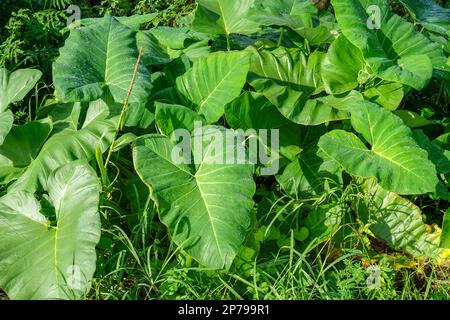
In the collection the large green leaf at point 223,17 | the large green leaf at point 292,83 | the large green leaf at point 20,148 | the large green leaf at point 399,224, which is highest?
the large green leaf at point 223,17

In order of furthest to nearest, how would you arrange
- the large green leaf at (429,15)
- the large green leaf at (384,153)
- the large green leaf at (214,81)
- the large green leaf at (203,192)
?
the large green leaf at (429,15), the large green leaf at (214,81), the large green leaf at (384,153), the large green leaf at (203,192)

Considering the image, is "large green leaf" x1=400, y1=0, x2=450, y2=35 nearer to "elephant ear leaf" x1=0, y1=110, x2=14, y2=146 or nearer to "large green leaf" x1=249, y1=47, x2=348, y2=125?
"large green leaf" x1=249, y1=47, x2=348, y2=125

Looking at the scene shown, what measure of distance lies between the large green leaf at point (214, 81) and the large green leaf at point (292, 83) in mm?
102

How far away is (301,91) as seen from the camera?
2.71m

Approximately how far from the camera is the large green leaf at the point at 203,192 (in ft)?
6.67

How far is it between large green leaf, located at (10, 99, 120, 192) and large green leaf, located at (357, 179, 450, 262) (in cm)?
103

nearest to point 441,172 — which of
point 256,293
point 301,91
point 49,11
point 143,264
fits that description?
point 301,91

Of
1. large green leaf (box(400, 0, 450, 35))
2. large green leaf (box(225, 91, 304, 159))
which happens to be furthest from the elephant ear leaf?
large green leaf (box(400, 0, 450, 35))

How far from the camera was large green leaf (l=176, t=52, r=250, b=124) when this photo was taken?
97.0 inches

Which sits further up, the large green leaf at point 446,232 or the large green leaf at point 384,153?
the large green leaf at point 384,153

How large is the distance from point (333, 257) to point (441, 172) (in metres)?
0.56

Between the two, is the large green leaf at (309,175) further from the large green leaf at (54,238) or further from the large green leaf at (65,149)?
the large green leaf at (54,238)

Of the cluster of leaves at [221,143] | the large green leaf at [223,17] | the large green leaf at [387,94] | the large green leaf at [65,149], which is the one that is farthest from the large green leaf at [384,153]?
the large green leaf at [65,149]
